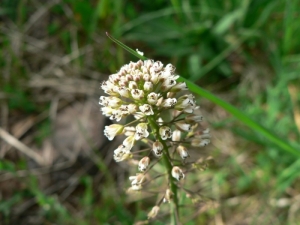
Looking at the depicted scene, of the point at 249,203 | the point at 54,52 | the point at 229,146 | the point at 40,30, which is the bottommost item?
the point at 249,203

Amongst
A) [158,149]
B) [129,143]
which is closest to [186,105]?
[158,149]

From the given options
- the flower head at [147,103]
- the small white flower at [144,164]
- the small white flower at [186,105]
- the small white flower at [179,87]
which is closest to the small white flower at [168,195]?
the flower head at [147,103]

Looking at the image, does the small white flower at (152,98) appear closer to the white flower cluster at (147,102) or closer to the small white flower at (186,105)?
the white flower cluster at (147,102)

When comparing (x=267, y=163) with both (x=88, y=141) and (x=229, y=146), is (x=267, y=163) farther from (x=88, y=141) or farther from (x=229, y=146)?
(x=88, y=141)

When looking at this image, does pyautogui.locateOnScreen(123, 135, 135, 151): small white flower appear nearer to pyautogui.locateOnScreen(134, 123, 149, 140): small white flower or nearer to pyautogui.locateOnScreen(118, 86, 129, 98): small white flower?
pyautogui.locateOnScreen(134, 123, 149, 140): small white flower

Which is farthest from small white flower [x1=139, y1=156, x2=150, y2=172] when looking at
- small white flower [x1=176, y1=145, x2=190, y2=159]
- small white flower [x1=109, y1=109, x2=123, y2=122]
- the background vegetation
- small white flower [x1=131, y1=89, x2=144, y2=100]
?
the background vegetation

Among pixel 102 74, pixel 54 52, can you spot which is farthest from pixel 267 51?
pixel 54 52
